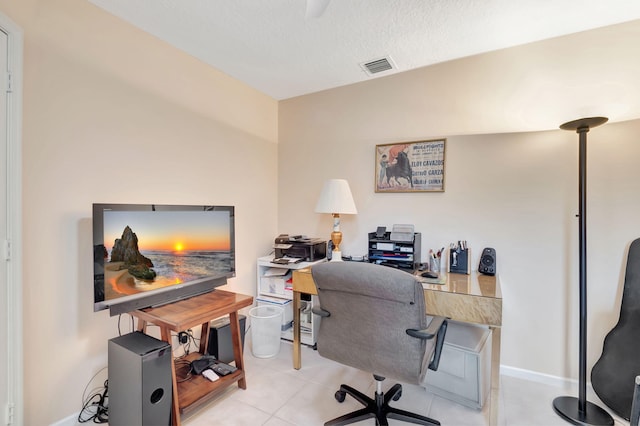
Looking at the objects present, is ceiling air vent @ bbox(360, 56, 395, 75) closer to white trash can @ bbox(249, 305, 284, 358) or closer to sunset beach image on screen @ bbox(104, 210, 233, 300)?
sunset beach image on screen @ bbox(104, 210, 233, 300)

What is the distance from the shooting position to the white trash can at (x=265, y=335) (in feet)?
7.79

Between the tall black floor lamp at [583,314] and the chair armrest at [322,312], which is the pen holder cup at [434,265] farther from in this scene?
the chair armrest at [322,312]

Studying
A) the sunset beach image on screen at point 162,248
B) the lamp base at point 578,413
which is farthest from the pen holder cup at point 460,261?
the sunset beach image on screen at point 162,248

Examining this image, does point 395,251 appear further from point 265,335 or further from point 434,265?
point 265,335

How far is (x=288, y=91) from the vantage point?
292 centimetres

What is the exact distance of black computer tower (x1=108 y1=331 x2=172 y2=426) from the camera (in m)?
1.39

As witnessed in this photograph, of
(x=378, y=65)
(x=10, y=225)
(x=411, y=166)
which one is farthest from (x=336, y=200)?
(x=10, y=225)

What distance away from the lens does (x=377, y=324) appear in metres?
1.38

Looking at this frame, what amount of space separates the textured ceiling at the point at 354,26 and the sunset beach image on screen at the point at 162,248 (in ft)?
4.01

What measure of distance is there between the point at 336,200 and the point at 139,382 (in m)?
1.68

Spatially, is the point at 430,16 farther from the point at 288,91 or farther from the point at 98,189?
the point at 98,189

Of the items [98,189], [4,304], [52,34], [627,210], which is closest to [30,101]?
[52,34]

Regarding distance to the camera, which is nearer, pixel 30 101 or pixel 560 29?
pixel 30 101

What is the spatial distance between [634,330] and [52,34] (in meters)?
3.65
